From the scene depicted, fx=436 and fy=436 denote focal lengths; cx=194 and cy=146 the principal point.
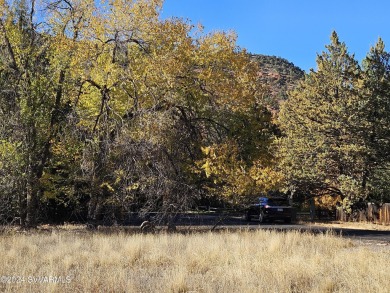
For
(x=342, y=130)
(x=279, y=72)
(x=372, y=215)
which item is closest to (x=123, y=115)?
(x=342, y=130)

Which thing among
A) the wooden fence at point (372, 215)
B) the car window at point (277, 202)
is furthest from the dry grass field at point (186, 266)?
the wooden fence at point (372, 215)

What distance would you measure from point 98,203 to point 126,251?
24.5ft

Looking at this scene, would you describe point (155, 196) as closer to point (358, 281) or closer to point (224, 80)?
point (224, 80)

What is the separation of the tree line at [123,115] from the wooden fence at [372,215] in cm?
1462

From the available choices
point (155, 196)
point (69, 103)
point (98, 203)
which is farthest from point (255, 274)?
point (69, 103)

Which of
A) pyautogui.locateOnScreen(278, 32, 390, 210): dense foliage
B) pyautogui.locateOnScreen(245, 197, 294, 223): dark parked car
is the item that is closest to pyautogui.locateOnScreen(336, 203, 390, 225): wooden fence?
pyautogui.locateOnScreen(278, 32, 390, 210): dense foliage

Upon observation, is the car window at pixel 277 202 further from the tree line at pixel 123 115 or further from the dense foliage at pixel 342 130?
the tree line at pixel 123 115

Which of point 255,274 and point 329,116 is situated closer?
point 255,274

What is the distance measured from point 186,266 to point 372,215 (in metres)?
26.0

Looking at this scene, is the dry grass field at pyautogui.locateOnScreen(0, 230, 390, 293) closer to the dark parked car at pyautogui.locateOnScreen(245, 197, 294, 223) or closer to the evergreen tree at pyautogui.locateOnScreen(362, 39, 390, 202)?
the dark parked car at pyautogui.locateOnScreen(245, 197, 294, 223)

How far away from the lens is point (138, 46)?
18.5 meters

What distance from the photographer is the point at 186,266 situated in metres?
9.51

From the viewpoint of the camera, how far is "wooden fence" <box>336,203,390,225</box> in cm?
3036

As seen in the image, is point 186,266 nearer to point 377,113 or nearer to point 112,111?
point 112,111
